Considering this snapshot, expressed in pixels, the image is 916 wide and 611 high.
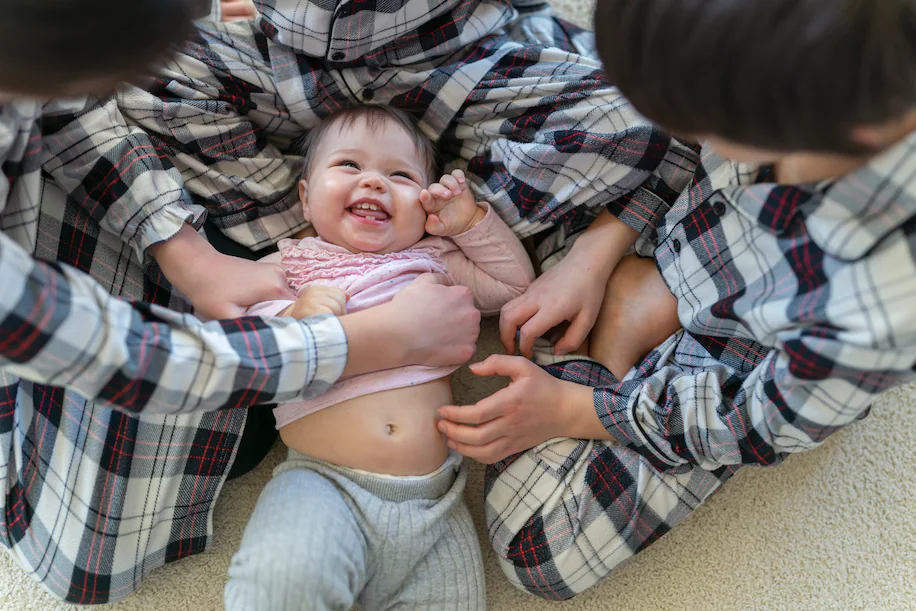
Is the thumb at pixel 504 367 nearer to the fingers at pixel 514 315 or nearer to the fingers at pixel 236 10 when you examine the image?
the fingers at pixel 514 315

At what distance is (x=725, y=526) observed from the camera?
1.00 metres

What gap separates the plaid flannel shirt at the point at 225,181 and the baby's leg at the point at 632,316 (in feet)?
0.24

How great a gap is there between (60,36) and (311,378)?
0.37 m

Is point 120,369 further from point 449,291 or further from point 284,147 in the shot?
point 284,147

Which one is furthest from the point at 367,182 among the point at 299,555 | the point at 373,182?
the point at 299,555

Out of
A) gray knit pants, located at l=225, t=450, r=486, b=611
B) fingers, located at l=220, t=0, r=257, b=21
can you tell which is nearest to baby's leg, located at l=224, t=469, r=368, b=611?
gray knit pants, located at l=225, t=450, r=486, b=611

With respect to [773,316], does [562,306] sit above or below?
below

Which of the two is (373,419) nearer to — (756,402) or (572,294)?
(572,294)

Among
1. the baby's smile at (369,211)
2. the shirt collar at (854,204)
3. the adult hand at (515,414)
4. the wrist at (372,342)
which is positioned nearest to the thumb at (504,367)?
the adult hand at (515,414)

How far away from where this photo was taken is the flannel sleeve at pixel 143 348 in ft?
1.99

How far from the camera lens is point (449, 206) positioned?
95cm

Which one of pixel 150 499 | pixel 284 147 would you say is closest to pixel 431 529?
pixel 150 499

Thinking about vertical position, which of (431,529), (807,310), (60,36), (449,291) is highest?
(60,36)

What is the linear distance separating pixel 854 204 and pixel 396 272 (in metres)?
0.50
